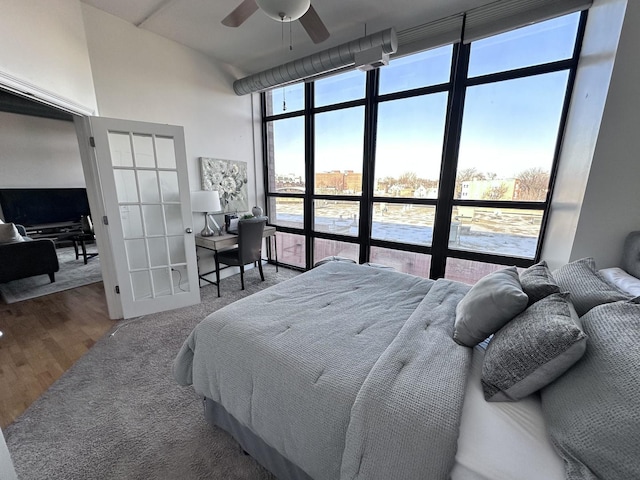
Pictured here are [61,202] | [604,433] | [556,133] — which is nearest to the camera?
[604,433]

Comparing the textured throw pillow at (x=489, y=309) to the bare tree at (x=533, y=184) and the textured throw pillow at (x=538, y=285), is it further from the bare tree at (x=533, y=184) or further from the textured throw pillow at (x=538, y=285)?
the bare tree at (x=533, y=184)

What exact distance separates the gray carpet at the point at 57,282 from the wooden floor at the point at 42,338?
0.67 ft

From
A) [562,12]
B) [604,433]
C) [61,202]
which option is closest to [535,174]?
[562,12]

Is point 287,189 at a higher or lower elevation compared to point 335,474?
higher

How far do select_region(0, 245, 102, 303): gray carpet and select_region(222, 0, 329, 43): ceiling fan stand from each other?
388 centimetres

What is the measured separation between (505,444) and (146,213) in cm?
329

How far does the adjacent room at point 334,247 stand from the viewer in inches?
33.6

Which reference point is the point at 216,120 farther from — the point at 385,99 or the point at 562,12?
the point at 562,12

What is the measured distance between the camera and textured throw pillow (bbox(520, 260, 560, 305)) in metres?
1.10

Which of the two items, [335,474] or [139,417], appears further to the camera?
[139,417]

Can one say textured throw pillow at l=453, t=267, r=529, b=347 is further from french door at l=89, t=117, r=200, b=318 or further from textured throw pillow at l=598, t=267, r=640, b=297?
french door at l=89, t=117, r=200, b=318

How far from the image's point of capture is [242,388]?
46.1 inches

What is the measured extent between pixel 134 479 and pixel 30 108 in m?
6.33

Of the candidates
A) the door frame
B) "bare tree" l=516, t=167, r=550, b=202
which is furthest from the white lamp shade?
"bare tree" l=516, t=167, r=550, b=202
